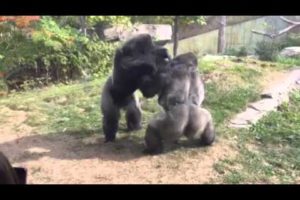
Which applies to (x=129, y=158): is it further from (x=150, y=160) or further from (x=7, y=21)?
(x=7, y=21)

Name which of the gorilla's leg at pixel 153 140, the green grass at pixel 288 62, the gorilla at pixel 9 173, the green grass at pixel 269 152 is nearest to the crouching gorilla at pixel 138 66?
the gorilla's leg at pixel 153 140

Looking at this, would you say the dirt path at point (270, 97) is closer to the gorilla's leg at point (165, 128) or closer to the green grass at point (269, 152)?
the green grass at point (269, 152)

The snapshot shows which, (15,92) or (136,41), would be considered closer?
(136,41)

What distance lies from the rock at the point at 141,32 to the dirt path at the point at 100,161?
3.68m

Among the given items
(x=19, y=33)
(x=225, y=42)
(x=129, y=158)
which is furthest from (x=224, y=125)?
(x=225, y=42)

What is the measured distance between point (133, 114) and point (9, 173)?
2908 millimetres

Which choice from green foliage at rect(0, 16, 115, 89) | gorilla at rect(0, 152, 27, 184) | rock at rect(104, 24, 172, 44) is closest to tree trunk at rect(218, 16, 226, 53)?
rock at rect(104, 24, 172, 44)

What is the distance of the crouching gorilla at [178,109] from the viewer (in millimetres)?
3123

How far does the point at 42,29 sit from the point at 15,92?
94cm

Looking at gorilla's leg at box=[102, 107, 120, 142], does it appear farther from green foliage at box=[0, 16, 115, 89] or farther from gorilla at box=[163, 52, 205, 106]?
green foliage at box=[0, 16, 115, 89]

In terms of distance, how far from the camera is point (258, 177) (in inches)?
117

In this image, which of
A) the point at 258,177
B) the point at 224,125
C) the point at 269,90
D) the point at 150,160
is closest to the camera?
the point at 258,177

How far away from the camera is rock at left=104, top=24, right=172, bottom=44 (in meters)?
7.33

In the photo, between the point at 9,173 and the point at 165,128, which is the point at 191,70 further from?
the point at 9,173
